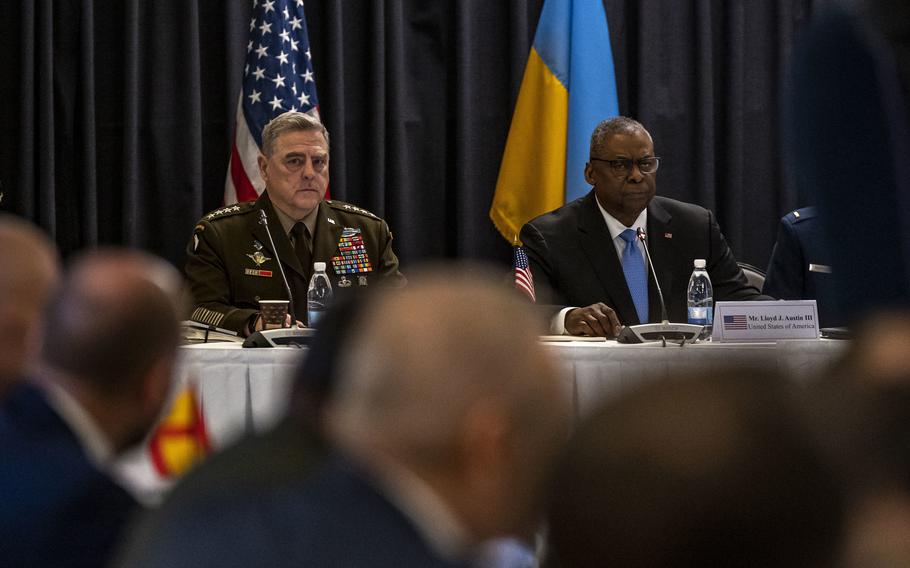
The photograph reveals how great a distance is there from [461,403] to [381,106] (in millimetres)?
4829

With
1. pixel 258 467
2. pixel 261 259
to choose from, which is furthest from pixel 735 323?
pixel 258 467

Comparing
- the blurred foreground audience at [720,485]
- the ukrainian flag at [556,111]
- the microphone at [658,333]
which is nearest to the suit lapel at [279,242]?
the microphone at [658,333]

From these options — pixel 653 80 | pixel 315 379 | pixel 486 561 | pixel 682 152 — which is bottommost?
pixel 486 561

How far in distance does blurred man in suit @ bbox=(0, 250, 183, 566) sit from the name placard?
2400 millimetres

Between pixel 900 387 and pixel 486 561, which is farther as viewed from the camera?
pixel 486 561

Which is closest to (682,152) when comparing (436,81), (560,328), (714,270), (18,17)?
(436,81)

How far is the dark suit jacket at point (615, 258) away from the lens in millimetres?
4012

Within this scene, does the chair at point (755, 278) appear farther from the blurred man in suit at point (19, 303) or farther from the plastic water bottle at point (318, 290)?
the blurred man in suit at point (19, 303)

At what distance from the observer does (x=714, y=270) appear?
418cm

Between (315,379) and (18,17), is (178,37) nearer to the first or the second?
(18,17)

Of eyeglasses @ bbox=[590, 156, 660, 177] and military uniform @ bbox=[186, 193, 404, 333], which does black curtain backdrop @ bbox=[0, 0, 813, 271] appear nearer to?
military uniform @ bbox=[186, 193, 404, 333]

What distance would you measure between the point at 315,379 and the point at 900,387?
1.16ft

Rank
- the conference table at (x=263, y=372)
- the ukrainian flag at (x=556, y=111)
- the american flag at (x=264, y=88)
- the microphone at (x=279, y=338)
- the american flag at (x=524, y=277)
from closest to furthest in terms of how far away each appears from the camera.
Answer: the conference table at (x=263, y=372), the microphone at (x=279, y=338), the american flag at (x=524, y=277), the american flag at (x=264, y=88), the ukrainian flag at (x=556, y=111)

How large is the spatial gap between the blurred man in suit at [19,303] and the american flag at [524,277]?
2.72 meters
